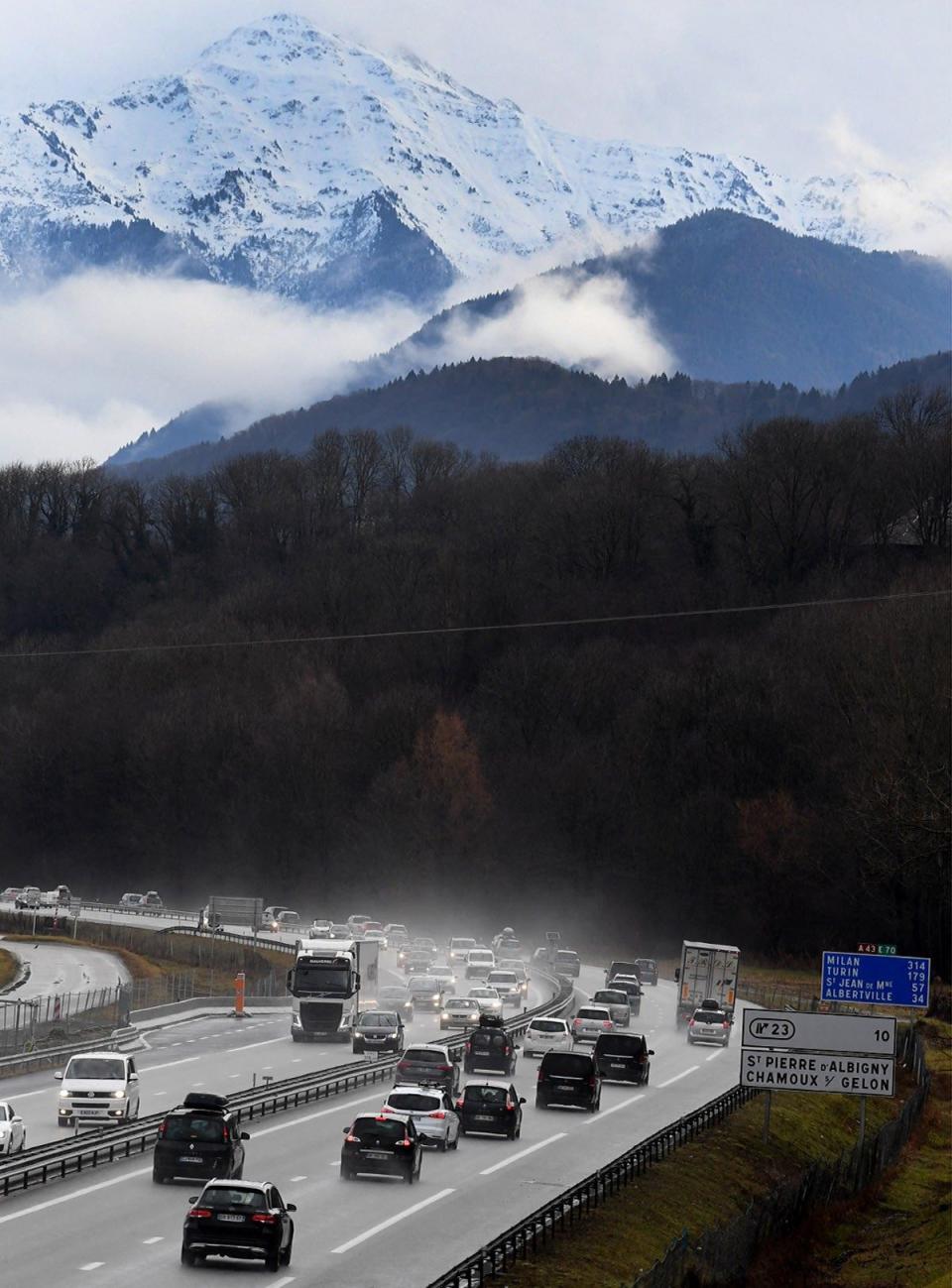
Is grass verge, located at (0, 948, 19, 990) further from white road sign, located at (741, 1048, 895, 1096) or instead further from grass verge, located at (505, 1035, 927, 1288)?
white road sign, located at (741, 1048, 895, 1096)

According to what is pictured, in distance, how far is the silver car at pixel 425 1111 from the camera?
41.4 metres

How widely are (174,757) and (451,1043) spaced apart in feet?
352

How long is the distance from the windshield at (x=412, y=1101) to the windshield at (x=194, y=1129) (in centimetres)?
615

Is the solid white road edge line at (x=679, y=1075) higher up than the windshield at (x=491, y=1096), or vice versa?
the windshield at (x=491, y=1096)

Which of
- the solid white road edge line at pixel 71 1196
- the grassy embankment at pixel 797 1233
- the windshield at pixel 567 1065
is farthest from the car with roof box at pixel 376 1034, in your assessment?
the solid white road edge line at pixel 71 1196

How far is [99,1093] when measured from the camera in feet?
142

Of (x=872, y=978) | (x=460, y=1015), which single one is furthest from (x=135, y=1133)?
(x=460, y=1015)

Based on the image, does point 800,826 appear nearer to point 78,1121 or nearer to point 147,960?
point 147,960

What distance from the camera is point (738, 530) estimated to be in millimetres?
173875

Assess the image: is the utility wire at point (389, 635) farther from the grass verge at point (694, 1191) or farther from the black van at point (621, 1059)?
the grass verge at point (694, 1191)

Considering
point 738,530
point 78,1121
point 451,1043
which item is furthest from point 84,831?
point 78,1121

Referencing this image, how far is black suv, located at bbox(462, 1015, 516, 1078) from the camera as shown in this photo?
184 feet

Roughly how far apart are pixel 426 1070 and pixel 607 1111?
5.18 m

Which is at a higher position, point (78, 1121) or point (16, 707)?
point (16, 707)
